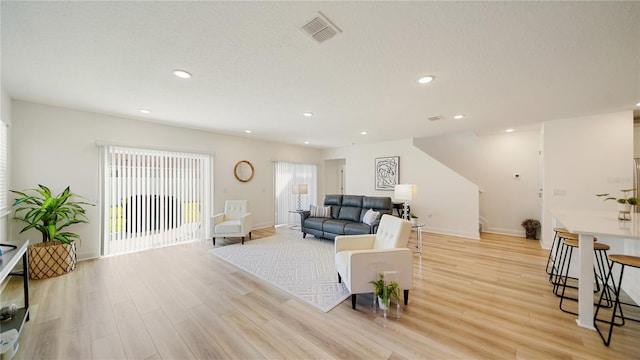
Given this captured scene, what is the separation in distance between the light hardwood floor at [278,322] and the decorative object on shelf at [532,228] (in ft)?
7.78

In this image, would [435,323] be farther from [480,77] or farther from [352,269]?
[480,77]

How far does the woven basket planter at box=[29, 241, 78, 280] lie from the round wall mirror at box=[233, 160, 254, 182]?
3.16 meters

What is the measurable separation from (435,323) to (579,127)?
4.51 meters

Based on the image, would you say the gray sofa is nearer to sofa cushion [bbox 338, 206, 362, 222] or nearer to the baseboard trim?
sofa cushion [bbox 338, 206, 362, 222]

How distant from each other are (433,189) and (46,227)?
24.0ft

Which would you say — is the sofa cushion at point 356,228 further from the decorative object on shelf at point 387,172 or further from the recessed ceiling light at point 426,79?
the recessed ceiling light at point 426,79

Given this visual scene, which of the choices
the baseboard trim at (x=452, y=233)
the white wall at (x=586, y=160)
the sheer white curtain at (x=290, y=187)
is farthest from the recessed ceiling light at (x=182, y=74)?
the baseboard trim at (x=452, y=233)

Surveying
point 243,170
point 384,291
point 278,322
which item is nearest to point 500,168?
point 384,291

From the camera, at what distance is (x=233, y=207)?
5273mm

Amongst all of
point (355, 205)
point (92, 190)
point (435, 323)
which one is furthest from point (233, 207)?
point (435, 323)

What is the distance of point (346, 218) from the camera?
16.5ft

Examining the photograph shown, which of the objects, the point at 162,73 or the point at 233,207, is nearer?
the point at 162,73

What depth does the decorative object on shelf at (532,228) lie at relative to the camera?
16.2 feet

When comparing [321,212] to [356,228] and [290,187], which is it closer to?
[356,228]
